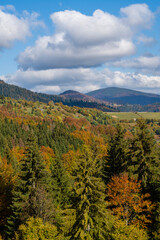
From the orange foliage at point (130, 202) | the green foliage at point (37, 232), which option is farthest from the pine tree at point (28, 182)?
the orange foliage at point (130, 202)

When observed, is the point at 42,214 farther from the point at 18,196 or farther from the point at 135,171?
the point at 135,171

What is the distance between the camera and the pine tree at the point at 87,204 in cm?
1975

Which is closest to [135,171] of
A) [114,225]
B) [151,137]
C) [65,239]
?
[151,137]

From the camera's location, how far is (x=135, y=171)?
30062 mm

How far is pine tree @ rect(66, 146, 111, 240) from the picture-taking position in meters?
19.8

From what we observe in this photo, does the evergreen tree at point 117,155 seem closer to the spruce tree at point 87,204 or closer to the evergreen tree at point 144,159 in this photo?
the evergreen tree at point 144,159

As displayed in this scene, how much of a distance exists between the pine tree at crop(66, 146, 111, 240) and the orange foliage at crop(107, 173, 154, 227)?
672 cm

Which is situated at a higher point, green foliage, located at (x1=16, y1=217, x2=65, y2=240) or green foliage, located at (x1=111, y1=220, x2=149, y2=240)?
green foliage, located at (x1=16, y1=217, x2=65, y2=240)

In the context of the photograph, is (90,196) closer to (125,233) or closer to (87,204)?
(87,204)

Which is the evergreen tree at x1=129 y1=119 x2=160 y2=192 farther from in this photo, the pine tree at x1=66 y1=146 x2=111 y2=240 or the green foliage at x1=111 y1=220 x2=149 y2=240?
the pine tree at x1=66 y1=146 x2=111 y2=240

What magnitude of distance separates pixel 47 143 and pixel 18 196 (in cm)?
10116

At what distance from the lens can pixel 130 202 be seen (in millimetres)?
26141

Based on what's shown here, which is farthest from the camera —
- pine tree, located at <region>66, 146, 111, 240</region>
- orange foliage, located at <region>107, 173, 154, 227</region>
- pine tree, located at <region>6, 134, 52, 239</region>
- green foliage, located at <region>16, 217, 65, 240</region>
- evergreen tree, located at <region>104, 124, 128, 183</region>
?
evergreen tree, located at <region>104, 124, 128, 183</region>

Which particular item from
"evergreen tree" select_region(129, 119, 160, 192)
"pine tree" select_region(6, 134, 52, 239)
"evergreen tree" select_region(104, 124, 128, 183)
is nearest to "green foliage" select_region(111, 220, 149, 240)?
"evergreen tree" select_region(129, 119, 160, 192)
